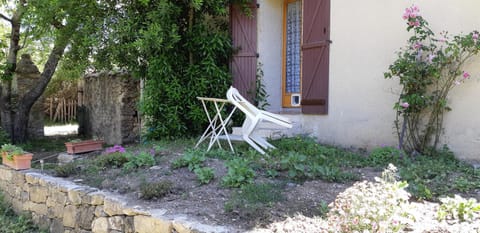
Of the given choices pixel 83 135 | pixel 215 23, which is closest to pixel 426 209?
pixel 215 23

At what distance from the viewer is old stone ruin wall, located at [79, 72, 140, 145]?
7688mm

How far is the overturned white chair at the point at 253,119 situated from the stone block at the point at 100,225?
1712 millimetres

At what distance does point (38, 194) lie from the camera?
3.97 metres

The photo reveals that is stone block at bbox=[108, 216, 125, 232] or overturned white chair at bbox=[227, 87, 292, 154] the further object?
overturned white chair at bbox=[227, 87, 292, 154]

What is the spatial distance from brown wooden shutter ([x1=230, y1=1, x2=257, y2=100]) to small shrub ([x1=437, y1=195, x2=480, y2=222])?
3.73 m

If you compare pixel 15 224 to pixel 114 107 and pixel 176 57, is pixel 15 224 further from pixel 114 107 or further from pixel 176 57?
pixel 114 107

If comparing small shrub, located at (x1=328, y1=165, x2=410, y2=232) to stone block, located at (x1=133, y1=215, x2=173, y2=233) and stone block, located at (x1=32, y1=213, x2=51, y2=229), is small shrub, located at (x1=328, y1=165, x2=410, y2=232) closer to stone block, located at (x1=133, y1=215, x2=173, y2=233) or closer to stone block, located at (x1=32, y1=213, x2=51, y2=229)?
stone block, located at (x1=133, y1=215, x2=173, y2=233)

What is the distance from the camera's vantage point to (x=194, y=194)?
2895 mm

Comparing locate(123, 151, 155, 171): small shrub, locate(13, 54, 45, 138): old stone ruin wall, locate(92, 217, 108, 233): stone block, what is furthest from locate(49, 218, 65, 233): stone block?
locate(13, 54, 45, 138): old stone ruin wall

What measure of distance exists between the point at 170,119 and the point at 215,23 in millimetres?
1819

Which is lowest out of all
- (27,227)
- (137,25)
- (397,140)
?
(27,227)

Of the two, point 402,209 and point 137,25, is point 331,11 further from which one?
point 402,209

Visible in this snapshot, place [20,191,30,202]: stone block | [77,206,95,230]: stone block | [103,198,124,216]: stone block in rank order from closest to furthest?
[103,198,124,216]: stone block < [77,206,95,230]: stone block < [20,191,30,202]: stone block

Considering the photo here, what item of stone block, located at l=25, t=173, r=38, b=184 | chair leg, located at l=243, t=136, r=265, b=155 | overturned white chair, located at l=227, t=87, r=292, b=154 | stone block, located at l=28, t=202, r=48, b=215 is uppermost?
overturned white chair, located at l=227, t=87, r=292, b=154
